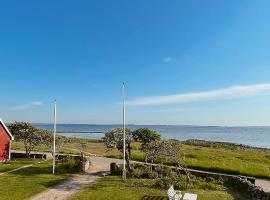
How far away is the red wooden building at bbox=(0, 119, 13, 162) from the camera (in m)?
51.2

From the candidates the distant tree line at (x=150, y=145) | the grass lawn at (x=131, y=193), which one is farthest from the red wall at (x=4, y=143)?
the grass lawn at (x=131, y=193)

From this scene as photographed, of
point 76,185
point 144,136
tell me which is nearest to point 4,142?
point 144,136

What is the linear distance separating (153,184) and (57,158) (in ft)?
80.7

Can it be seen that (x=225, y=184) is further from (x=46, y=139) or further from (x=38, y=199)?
(x=46, y=139)

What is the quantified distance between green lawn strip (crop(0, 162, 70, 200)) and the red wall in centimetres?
982

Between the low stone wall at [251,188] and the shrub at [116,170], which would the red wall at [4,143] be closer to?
the shrub at [116,170]

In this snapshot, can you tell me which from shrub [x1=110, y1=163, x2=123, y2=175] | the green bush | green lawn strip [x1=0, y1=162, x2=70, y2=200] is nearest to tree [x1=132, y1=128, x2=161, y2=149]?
shrub [x1=110, y1=163, x2=123, y2=175]

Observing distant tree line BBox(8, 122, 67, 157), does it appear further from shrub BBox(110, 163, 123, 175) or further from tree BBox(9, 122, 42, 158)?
shrub BBox(110, 163, 123, 175)

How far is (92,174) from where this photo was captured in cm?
4078

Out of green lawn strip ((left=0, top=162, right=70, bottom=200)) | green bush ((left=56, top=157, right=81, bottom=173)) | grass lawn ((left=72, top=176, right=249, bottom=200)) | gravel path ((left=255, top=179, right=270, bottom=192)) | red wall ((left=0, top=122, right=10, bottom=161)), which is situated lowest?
gravel path ((left=255, top=179, right=270, bottom=192))

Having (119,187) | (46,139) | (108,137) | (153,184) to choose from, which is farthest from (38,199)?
(46,139)

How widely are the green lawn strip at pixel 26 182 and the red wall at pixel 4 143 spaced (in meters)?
9.82

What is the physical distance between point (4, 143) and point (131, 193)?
2876 cm

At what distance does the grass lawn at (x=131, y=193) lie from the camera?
29.0 meters
